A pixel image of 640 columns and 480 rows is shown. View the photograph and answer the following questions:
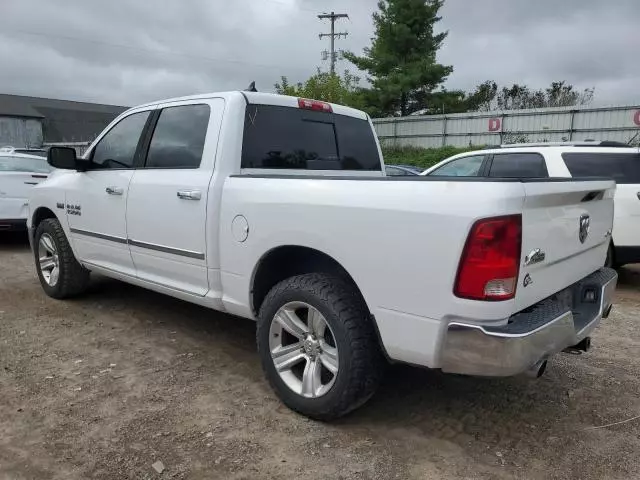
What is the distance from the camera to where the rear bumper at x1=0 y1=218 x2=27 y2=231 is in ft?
27.2

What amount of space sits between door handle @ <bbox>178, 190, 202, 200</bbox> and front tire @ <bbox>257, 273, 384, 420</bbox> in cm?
84

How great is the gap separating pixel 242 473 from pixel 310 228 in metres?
1.26

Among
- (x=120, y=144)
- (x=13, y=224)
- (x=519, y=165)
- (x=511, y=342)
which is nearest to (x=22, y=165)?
(x=13, y=224)

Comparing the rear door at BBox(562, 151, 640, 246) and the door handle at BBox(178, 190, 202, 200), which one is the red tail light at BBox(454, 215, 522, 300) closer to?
the door handle at BBox(178, 190, 202, 200)

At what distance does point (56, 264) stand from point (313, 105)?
3078 mm

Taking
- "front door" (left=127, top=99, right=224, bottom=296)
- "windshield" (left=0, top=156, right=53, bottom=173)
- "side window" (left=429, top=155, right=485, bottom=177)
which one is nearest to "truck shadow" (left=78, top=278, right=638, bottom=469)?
"front door" (left=127, top=99, right=224, bottom=296)

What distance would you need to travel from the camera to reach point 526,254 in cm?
241

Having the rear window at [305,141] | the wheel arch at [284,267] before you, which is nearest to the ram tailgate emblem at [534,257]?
the wheel arch at [284,267]

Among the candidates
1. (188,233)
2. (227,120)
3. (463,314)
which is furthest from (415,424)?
(227,120)

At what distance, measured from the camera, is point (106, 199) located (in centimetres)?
440

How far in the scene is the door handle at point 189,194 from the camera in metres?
3.51

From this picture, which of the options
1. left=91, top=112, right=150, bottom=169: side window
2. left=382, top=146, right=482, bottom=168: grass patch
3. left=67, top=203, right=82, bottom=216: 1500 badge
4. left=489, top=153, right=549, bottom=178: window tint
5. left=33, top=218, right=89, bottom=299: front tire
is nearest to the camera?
left=91, top=112, right=150, bottom=169: side window

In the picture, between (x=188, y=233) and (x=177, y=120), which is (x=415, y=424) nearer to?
(x=188, y=233)

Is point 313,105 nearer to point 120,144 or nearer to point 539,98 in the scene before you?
point 120,144
